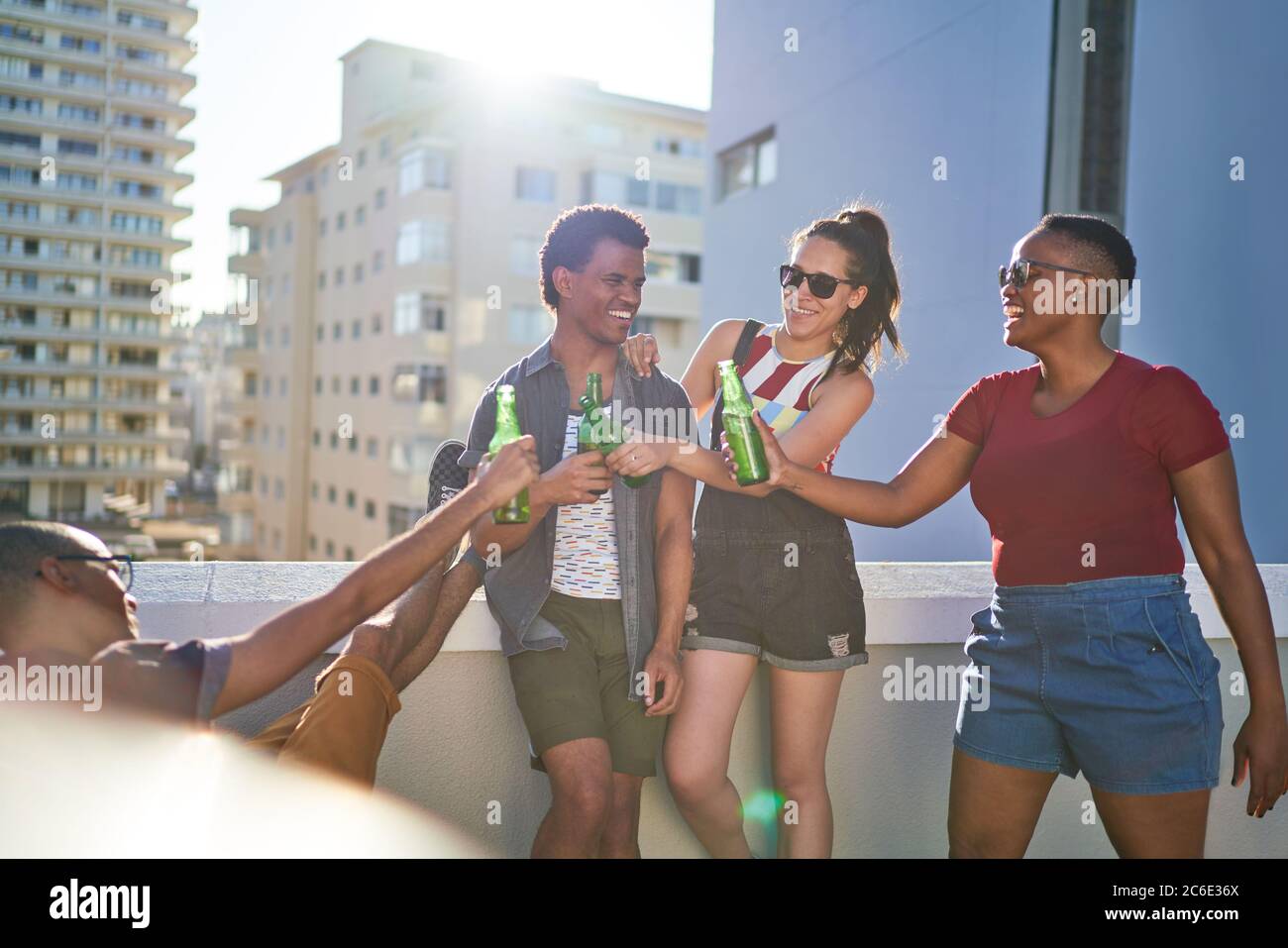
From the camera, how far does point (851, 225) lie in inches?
112

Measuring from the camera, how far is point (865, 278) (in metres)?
2.82

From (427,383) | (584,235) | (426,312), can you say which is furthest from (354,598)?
(427,383)

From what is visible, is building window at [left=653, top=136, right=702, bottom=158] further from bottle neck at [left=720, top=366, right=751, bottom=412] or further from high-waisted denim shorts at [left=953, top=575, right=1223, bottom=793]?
high-waisted denim shorts at [left=953, top=575, right=1223, bottom=793]

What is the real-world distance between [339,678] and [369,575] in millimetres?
501

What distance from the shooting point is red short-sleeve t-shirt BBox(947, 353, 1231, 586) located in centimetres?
225

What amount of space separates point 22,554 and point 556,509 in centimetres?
118

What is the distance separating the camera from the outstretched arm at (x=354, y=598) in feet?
6.04

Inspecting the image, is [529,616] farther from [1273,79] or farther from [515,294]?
[515,294]

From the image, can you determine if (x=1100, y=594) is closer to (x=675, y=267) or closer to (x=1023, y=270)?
(x=1023, y=270)

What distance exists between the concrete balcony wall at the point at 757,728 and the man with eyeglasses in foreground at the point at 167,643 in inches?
31.0

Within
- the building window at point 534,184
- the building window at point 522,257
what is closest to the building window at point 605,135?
the building window at point 534,184

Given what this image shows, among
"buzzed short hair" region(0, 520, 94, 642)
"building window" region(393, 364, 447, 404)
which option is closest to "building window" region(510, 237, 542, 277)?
"building window" region(393, 364, 447, 404)

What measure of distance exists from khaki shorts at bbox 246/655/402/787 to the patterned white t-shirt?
19.3 inches

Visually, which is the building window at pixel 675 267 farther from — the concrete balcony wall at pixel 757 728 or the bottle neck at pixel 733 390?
the bottle neck at pixel 733 390
